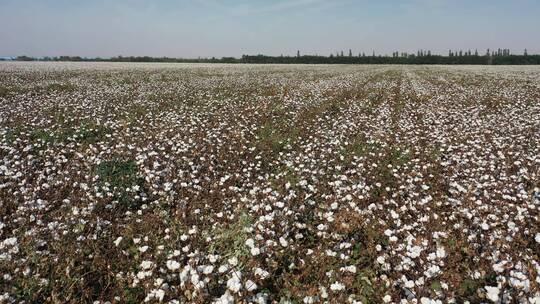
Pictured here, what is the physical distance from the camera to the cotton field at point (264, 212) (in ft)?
15.6

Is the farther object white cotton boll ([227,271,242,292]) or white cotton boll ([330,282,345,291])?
white cotton boll ([330,282,345,291])

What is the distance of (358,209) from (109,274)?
4267 millimetres

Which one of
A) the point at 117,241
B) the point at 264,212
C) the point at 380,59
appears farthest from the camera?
the point at 380,59

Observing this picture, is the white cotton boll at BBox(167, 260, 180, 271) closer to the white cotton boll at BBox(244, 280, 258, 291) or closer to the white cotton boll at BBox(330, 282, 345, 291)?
the white cotton boll at BBox(244, 280, 258, 291)

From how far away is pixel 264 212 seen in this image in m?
6.80

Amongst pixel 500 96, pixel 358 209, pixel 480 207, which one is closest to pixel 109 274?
pixel 358 209

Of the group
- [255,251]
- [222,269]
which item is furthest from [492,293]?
[222,269]

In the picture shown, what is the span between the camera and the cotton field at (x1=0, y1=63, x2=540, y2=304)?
475 centimetres

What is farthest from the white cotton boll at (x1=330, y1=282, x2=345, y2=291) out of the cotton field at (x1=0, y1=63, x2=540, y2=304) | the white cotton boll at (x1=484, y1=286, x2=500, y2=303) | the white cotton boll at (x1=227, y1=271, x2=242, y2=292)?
the white cotton boll at (x1=484, y1=286, x2=500, y2=303)

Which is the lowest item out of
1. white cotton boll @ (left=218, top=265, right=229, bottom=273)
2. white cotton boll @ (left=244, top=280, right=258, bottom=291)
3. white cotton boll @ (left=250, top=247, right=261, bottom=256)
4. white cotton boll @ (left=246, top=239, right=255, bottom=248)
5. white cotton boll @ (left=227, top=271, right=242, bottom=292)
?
white cotton boll @ (left=244, top=280, right=258, bottom=291)

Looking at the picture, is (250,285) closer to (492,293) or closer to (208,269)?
(208,269)

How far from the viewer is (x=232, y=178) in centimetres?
852

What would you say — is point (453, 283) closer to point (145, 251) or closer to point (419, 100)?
point (145, 251)

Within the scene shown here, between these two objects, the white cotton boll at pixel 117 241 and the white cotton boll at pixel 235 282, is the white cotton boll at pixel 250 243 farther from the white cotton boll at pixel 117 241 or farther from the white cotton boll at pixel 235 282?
the white cotton boll at pixel 117 241
